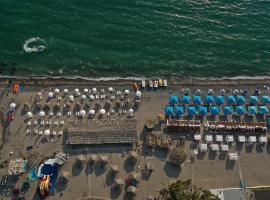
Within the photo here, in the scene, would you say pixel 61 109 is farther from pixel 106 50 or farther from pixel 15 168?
pixel 106 50

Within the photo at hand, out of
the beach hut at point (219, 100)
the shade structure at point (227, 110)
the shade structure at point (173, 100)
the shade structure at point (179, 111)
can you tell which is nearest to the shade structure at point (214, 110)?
the shade structure at point (227, 110)

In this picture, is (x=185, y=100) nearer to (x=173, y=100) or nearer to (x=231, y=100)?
(x=173, y=100)

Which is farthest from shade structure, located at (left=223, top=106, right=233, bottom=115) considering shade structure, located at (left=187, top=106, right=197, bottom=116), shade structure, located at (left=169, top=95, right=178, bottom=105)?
shade structure, located at (left=169, top=95, right=178, bottom=105)

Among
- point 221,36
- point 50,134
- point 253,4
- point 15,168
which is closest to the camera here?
point 15,168

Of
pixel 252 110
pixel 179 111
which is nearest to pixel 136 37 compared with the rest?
pixel 179 111

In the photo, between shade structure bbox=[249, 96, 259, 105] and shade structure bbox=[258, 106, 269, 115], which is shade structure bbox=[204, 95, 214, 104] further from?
shade structure bbox=[258, 106, 269, 115]

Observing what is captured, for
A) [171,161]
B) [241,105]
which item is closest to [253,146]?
[241,105]

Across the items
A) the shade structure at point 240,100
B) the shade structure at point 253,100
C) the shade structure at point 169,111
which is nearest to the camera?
the shade structure at point 169,111

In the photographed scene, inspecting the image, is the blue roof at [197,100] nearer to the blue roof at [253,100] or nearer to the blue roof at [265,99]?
the blue roof at [253,100]
